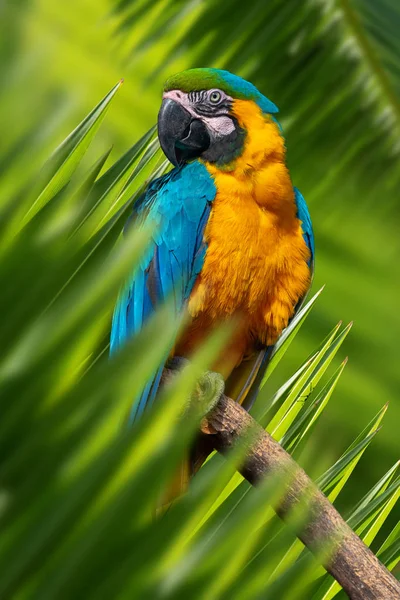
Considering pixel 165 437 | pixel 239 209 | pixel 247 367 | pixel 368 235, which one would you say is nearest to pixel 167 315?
pixel 165 437

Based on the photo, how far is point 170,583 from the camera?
31 cm

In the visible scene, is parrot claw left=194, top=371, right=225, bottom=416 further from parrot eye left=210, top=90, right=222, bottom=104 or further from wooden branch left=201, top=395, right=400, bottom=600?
parrot eye left=210, top=90, right=222, bottom=104

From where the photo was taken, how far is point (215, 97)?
136 centimetres

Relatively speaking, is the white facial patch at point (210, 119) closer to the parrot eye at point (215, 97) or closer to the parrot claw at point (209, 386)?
the parrot eye at point (215, 97)

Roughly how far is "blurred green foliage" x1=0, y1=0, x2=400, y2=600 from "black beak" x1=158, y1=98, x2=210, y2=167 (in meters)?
0.11

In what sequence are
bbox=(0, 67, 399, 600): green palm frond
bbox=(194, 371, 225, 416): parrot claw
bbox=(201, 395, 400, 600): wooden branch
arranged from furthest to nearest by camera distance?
bbox=(194, 371, 225, 416): parrot claw, bbox=(201, 395, 400, 600): wooden branch, bbox=(0, 67, 399, 600): green palm frond

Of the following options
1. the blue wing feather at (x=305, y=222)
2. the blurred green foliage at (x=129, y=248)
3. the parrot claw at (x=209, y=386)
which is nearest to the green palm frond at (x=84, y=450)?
the blurred green foliage at (x=129, y=248)

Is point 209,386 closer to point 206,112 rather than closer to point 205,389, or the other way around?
point 205,389

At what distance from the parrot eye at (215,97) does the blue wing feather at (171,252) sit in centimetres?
13

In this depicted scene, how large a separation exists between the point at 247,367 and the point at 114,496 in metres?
1.05

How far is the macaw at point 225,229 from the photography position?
1.21 meters

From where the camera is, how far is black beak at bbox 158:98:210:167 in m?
1.34

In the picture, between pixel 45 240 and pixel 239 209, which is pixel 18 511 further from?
pixel 239 209

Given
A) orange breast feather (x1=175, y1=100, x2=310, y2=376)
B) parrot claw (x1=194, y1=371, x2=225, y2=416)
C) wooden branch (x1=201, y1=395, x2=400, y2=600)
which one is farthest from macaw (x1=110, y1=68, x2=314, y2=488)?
wooden branch (x1=201, y1=395, x2=400, y2=600)
